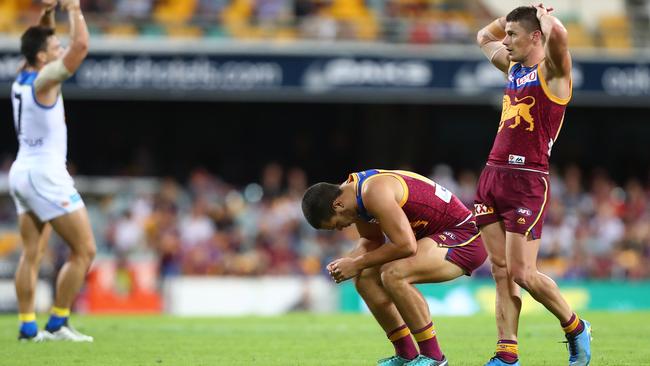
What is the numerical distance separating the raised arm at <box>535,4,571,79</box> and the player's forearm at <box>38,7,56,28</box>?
469 centimetres

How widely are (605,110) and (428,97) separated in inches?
240

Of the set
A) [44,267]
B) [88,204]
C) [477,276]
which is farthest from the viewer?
[88,204]

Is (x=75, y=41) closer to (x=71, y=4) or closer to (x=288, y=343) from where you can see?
(x=71, y=4)

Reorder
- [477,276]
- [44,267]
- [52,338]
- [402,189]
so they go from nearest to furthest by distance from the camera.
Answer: [402,189], [52,338], [44,267], [477,276]

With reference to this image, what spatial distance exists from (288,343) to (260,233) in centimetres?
964

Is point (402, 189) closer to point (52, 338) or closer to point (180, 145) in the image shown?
point (52, 338)

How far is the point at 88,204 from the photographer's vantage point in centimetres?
2017

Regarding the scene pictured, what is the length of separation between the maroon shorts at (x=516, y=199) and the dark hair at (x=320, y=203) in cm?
110

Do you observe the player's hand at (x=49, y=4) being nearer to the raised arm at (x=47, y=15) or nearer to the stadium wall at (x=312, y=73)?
the raised arm at (x=47, y=15)

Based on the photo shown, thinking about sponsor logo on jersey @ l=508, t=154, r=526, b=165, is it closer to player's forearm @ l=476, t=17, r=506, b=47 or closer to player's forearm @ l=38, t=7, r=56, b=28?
player's forearm @ l=476, t=17, r=506, b=47

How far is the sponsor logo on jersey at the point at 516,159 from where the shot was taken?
757cm

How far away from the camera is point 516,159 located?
7.59 m

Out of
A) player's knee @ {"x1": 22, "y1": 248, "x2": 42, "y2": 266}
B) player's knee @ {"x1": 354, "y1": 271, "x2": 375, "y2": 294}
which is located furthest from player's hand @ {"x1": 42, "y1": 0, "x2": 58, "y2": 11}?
player's knee @ {"x1": 354, "y1": 271, "x2": 375, "y2": 294}

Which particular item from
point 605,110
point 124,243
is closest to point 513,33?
point 124,243
